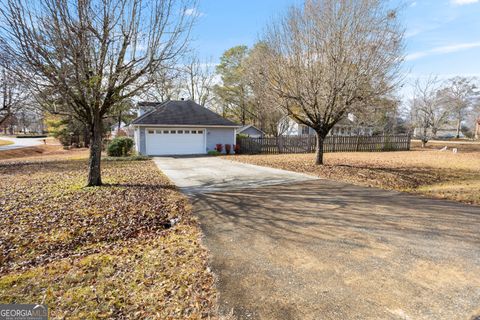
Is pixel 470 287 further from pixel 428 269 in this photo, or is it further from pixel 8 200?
pixel 8 200

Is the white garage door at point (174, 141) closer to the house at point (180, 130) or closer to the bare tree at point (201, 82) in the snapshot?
the house at point (180, 130)

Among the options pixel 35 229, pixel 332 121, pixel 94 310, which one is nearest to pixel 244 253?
pixel 94 310

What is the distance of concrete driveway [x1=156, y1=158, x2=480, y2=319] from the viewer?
2500mm

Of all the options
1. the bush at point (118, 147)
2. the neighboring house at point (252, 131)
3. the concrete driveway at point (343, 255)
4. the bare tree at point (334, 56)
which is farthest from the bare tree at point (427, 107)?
the bush at point (118, 147)

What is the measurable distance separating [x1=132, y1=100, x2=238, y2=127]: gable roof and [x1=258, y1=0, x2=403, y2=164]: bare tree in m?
9.22

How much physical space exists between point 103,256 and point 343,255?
3.61 metres

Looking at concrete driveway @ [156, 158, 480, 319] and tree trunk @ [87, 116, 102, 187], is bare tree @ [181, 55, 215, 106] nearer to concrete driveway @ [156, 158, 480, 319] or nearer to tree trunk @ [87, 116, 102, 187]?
tree trunk @ [87, 116, 102, 187]

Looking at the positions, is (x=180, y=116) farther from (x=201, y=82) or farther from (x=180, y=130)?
(x=201, y=82)

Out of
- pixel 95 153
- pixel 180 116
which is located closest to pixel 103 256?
pixel 95 153

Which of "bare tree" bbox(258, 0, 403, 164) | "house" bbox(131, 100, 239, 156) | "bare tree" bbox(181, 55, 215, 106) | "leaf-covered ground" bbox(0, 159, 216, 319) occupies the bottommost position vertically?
"leaf-covered ground" bbox(0, 159, 216, 319)

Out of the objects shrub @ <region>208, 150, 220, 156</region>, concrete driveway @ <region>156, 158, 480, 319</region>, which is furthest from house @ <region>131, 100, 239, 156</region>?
concrete driveway @ <region>156, 158, 480, 319</region>

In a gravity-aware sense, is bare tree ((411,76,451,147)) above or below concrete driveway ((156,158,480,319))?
above

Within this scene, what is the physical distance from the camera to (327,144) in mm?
21625

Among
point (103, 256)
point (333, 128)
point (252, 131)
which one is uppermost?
point (333, 128)
